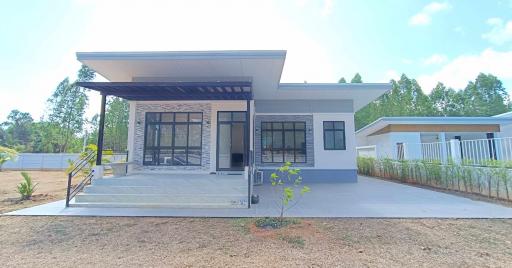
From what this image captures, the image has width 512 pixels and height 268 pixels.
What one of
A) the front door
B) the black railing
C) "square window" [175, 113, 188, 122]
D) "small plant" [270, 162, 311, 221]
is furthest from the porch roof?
"small plant" [270, 162, 311, 221]

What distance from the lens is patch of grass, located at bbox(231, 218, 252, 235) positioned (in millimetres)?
3932

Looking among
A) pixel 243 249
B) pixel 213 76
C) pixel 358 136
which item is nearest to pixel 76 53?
pixel 213 76

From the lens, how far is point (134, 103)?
8.05 meters

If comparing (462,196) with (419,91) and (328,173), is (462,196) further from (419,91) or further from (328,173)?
(419,91)

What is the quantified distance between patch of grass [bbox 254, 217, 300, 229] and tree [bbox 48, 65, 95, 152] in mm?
25452

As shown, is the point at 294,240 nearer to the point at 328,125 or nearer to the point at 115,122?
the point at 328,125

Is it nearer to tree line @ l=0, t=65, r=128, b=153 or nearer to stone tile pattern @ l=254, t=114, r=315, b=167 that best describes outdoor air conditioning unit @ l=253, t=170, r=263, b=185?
stone tile pattern @ l=254, t=114, r=315, b=167

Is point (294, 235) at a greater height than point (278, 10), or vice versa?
point (278, 10)

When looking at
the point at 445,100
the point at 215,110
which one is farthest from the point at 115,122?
the point at 445,100

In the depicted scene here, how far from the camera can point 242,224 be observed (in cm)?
423

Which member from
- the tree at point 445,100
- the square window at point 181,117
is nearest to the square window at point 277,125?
the square window at point 181,117

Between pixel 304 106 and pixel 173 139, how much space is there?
5.79m

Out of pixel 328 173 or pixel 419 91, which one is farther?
pixel 419 91

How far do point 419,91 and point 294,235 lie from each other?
27.3m
